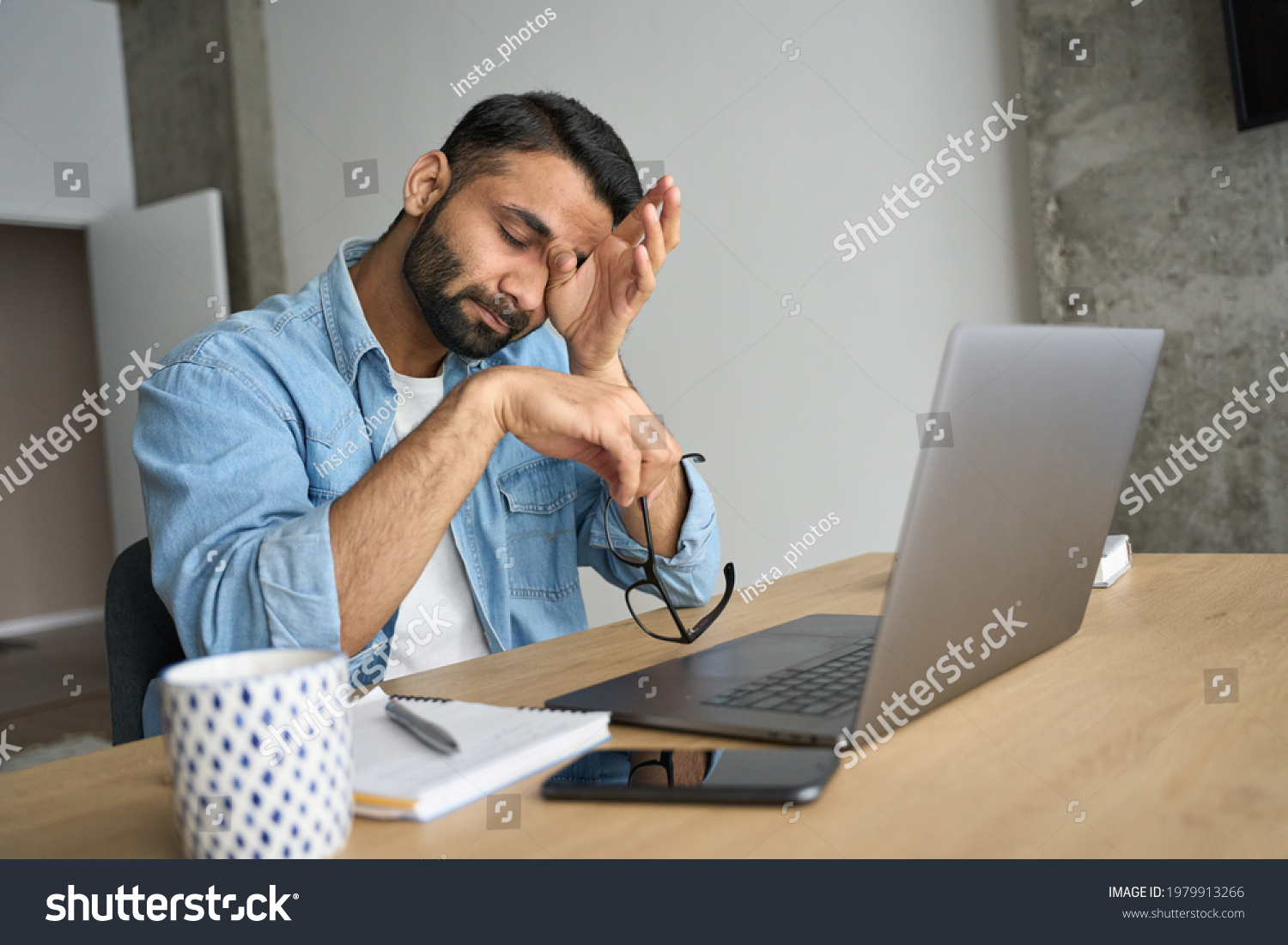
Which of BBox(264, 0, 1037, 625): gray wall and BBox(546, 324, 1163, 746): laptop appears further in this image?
BBox(264, 0, 1037, 625): gray wall

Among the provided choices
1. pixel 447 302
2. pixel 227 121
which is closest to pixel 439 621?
pixel 447 302

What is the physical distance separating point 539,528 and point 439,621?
0.18 m

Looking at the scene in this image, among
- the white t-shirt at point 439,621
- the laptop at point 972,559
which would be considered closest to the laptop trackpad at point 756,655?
the laptop at point 972,559

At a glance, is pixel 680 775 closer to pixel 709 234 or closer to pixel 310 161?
pixel 709 234

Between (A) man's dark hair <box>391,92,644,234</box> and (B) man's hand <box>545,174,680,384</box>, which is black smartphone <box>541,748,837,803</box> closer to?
(B) man's hand <box>545,174,680,384</box>

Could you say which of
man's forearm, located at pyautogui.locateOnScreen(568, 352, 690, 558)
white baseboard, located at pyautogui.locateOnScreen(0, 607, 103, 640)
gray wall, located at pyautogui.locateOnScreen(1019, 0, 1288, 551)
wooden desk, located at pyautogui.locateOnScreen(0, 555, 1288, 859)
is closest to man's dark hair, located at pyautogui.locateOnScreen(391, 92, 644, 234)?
man's forearm, located at pyautogui.locateOnScreen(568, 352, 690, 558)

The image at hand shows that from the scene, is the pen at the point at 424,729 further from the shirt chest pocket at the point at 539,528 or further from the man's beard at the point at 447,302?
the man's beard at the point at 447,302

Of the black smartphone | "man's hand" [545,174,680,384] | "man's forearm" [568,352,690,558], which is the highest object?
"man's hand" [545,174,680,384]

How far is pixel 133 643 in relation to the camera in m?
0.91

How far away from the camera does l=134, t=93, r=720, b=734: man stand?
858 mm

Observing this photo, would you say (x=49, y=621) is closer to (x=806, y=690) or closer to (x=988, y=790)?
(x=806, y=690)

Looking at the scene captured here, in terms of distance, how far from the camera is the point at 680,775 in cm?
53

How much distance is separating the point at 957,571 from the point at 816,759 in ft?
0.43
